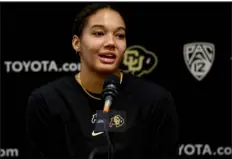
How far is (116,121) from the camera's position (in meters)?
1.86

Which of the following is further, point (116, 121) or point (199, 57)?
point (199, 57)

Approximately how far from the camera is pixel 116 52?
192 centimetres

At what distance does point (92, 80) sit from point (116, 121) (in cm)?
28

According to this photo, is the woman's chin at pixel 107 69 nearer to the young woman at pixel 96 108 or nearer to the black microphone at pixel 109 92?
the young woman at pixel 96 108

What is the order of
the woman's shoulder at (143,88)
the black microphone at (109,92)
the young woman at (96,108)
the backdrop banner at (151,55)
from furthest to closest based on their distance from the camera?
the backdrop banner at (151,55) < the woman's shoulder at (143,88) < the young woman at (96,108) < the black microphone at (109,92)

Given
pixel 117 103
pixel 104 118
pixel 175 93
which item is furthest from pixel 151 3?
pixel 104 118

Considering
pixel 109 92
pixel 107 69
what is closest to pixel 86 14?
pixel 107 69

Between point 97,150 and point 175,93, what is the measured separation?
1.49 meters

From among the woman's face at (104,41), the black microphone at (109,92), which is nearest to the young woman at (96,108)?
the woman's face at (104,41)

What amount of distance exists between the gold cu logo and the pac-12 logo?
154 cm

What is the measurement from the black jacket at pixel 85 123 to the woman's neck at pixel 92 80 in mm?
46

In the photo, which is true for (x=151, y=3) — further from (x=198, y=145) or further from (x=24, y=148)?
(x=24, y=148)

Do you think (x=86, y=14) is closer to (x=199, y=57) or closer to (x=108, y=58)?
(x=108, y=58)

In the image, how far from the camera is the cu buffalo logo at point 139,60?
3.25 metres
